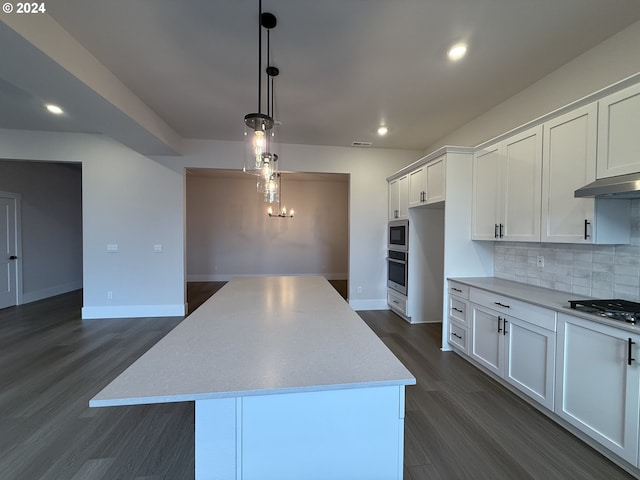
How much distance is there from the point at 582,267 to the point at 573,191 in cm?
69

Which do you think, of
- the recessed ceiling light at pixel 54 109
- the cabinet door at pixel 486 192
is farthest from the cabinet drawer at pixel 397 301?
the recessed ceiling light at pixel 54 109

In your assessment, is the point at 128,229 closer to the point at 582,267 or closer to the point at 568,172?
the point at 568,172

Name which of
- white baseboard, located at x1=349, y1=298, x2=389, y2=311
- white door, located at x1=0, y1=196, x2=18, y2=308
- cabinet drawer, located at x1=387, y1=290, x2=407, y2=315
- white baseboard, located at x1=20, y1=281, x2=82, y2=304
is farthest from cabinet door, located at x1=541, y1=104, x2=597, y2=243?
white baseboard, located at x1=20, y1=281, x2=82, y2=304

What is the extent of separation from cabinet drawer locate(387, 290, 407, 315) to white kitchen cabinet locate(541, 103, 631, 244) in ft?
7.45

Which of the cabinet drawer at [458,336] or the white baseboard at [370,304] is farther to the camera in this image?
the white baseboard at [370,304]

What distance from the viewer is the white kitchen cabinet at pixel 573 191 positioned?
194 centimetres

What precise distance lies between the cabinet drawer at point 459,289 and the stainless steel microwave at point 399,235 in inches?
41.2

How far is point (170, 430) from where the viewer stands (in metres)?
1.94

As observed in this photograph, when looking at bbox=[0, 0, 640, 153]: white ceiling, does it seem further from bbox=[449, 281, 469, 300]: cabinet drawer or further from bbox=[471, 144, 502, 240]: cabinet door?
bbox=[449, 281, 469, 300]: cabinet drawer

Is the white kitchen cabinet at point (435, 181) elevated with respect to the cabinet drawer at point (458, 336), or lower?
elevated

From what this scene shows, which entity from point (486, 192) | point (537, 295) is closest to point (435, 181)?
point (486, 192)

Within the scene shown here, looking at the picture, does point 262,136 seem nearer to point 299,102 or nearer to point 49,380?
point 299,102

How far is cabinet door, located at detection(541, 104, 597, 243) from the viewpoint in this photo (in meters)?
1.96

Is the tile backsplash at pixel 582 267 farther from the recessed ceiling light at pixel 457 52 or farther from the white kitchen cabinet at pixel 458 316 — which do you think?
the recessed ceiling light at pixel 457 52
